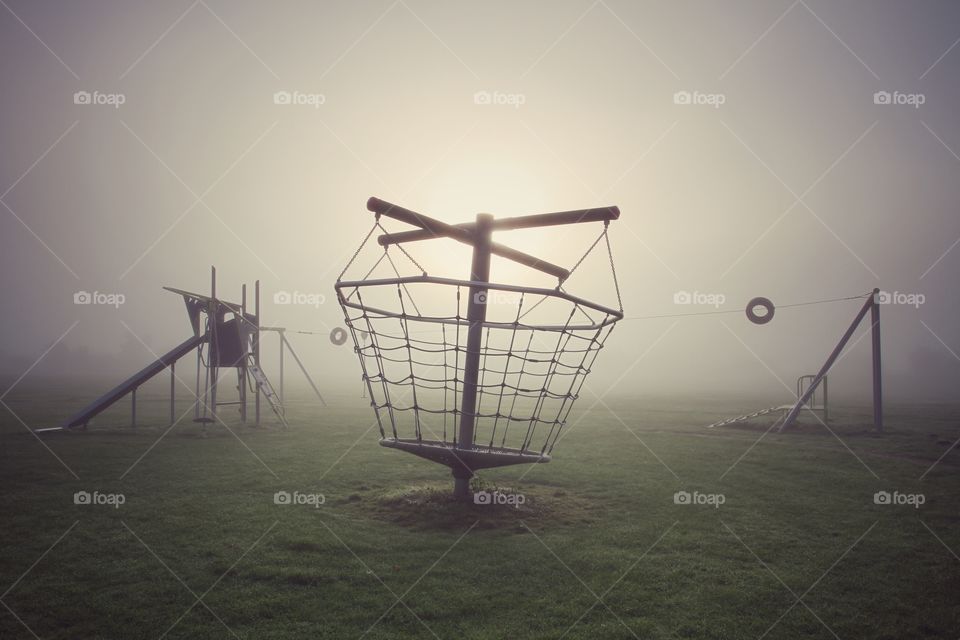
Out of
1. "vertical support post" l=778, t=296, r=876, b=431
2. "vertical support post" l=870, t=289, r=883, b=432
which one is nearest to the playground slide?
"vertical support post" l=778, t=296, r=876, b=431

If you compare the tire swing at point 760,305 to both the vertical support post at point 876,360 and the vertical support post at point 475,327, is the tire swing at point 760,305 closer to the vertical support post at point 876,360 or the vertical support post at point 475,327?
the vertical support post at point 876,360

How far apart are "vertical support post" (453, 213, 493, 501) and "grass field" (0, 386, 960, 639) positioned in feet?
3.61

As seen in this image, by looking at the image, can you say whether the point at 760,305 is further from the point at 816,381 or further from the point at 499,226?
the point at 499,226

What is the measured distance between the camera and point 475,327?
5.73 metres

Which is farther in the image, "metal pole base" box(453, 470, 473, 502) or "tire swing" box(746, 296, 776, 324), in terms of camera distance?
"tire swing" box(746, 296, 776, 324)

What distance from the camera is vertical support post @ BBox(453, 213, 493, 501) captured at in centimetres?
562

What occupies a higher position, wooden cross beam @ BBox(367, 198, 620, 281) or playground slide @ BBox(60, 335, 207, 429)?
wooden cross beam @ BBox(367, 198, 620, 281)

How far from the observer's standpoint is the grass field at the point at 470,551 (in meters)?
3.75

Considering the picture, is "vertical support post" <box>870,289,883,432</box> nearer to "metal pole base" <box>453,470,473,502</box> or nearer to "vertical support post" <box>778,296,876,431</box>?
"vertical support post" <box>778,296,876,431</box>

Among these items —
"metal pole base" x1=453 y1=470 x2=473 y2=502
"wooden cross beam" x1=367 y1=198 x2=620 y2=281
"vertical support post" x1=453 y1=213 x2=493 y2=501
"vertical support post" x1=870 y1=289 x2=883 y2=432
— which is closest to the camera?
"wooden cross beam" x1=367 y1=198 x2=620 y2=281

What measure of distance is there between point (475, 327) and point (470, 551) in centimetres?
222

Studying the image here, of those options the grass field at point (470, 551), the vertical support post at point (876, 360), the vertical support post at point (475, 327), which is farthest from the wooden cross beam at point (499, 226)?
the vertical support post at point (876, 360)

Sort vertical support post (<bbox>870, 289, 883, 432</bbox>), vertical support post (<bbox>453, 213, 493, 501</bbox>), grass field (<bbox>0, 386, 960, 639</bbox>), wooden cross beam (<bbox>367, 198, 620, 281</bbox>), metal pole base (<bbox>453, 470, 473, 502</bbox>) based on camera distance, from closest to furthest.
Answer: grass field (<bbox>0, 386, 960, 639</bbox>) < wooden cross beam (<bbox>367, 198, 620, 281</bbox>) < vertical support post (<bbox>453, 213, 493, 501</bbox>) < metal pole base (<bbox>453, 470, 473, 502</bbox>) < vertical support post (<bbox>870, 289, 883, 432</bbox>)

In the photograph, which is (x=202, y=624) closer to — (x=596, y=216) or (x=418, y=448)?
(x=418, y=448)
